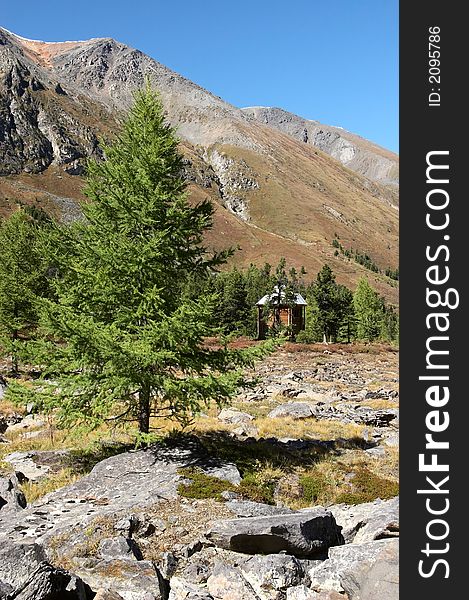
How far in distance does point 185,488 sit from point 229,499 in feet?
3.35

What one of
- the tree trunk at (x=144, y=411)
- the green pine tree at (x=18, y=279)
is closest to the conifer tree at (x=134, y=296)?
the tree trunk at (x=144, y=411)

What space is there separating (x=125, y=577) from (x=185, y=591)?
0.93m

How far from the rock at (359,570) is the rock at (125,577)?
2.43 meters

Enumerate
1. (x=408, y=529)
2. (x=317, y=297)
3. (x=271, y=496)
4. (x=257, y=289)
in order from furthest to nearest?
(x=257, y=289) < (x=317, y=297) < (x=271, y=496) < (x=408, y=529)

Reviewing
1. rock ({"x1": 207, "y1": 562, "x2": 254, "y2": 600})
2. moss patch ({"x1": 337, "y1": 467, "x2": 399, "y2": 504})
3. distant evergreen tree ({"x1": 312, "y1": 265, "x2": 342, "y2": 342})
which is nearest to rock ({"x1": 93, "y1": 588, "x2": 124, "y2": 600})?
rock ({"x1": 207, "y1": 562, "x2": 254, "y2": 600})

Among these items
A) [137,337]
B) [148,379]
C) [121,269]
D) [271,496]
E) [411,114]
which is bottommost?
[271,496]

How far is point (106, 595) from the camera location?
6754 millimetres

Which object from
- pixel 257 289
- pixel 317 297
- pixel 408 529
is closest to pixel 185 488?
pixel 408 529

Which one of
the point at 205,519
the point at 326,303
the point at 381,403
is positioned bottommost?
the point at 381,403

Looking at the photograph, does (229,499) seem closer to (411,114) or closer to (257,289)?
(411,114)

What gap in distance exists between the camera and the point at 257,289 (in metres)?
101

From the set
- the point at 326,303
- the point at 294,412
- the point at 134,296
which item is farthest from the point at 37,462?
the point at 326,303

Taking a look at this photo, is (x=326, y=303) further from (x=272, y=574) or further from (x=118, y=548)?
(x=118, y=548)

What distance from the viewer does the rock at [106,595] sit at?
6.71 m
